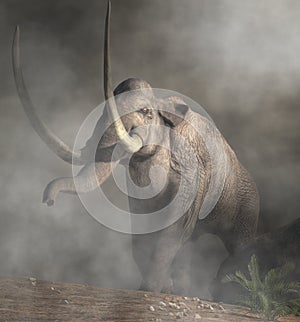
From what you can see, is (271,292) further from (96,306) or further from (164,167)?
(96,306)

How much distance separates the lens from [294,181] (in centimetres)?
738

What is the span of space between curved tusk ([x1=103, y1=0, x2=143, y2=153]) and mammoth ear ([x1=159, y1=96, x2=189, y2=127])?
0.48 meters

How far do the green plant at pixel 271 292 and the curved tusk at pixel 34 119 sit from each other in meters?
1.73

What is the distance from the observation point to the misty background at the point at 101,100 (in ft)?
20.6

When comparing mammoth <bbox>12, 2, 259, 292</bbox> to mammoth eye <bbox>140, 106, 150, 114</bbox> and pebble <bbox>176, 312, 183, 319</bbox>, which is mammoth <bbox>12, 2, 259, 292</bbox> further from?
pebble <bbox>176, 312, 183, 319</bbox>

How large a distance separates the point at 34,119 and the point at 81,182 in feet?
1.99

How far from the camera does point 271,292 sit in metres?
4.75

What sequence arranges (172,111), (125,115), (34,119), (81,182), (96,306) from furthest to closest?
(172,111)
(125,115)
(81,182)
(34,119)
(96,306)

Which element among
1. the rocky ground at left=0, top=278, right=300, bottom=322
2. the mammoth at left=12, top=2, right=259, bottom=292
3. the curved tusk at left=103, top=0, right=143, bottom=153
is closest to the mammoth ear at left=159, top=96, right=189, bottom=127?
the mammoth at left=12, top=2, right=259, bottom=292

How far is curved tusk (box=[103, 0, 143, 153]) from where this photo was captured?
13.3 ft

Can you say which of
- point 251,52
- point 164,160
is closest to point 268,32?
point 251,52

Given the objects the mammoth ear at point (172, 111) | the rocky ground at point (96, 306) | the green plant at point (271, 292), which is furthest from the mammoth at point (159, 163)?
the green plant at point (271, 292)

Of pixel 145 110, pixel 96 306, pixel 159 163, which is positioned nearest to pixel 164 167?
pixel 159 163

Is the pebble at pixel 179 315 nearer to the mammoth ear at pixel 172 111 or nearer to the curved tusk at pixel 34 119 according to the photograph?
the curved tusk at pixel 34 119
